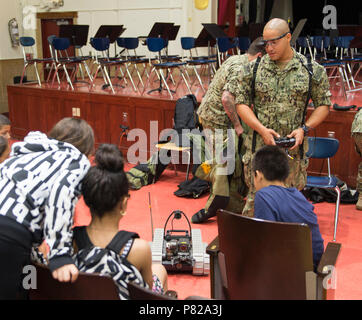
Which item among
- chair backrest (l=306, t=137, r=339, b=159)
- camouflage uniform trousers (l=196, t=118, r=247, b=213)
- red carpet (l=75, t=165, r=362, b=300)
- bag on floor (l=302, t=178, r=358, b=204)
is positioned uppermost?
chair backrest (l=306, t=137, r=339, b=159)

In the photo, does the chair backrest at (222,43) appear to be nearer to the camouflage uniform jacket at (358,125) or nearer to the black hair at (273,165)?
the camouflage uniform jacket at (358,125)

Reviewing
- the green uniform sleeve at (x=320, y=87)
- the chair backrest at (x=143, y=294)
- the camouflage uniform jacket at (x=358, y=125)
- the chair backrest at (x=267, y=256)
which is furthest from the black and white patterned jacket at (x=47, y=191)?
the camouflage uniform jacket at (x=358, y=125)

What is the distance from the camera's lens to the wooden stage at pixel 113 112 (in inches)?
208

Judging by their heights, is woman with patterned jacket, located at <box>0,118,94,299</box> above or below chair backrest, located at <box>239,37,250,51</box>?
below

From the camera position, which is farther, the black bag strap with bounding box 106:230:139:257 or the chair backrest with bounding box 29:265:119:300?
the black bag strap with bounding box 106:230:139:257

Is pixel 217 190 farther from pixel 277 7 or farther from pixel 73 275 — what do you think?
pixel 277 7

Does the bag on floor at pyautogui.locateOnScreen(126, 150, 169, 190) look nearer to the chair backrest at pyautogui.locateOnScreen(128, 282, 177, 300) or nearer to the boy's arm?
the boy's arm

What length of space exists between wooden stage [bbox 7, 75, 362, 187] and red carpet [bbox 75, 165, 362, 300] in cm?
67

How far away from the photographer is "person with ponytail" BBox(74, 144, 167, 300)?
187 cm

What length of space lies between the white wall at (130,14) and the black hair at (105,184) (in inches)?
361

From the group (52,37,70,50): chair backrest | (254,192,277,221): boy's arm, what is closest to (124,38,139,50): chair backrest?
(52,37,70,50): chair backrest

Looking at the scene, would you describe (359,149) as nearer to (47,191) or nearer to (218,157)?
(218,157)

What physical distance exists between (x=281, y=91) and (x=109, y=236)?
1.95 meters

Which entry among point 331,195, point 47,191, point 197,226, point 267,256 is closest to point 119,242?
point 47,191
